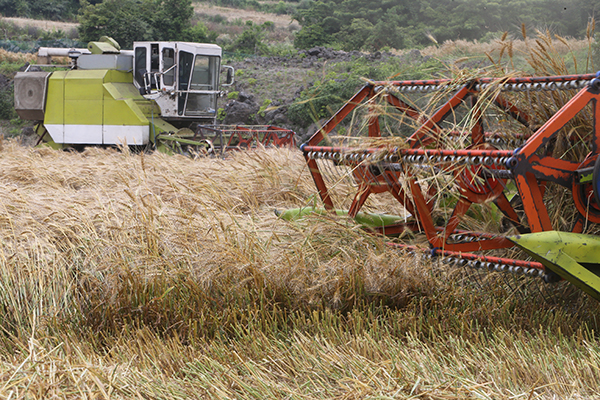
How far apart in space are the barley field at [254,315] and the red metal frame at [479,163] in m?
0.33

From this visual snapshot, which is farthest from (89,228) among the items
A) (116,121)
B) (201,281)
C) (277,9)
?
(277,9)

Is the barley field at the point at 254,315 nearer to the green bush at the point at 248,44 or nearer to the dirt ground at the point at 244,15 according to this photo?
the green bush at the point at 248,44

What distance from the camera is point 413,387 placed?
7.66 feet

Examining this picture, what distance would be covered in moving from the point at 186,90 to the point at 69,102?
2497 mm

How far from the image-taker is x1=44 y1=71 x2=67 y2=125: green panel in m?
12.6

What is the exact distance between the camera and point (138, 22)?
27.0 meters

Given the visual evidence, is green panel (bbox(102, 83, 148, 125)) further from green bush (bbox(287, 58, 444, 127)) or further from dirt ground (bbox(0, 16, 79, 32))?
dirt ground (bbox(0, 16, 79, 32))

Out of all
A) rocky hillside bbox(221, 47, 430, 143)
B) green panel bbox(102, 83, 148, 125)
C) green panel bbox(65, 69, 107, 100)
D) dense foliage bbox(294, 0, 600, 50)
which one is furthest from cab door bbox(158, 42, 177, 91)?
dense foliage bbox(294, 0, 600, 50)

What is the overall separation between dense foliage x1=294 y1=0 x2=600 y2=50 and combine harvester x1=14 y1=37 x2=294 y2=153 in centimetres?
1624

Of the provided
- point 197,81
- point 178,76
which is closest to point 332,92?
point 197,81

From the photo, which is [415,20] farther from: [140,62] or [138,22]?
[140,62]

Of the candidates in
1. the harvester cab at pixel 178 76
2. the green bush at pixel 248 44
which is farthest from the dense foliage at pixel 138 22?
the harvester cab at pixel 178 76

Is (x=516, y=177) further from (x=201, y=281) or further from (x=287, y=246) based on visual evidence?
(x=201, y=281)

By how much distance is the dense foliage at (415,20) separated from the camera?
28609 millimetres
